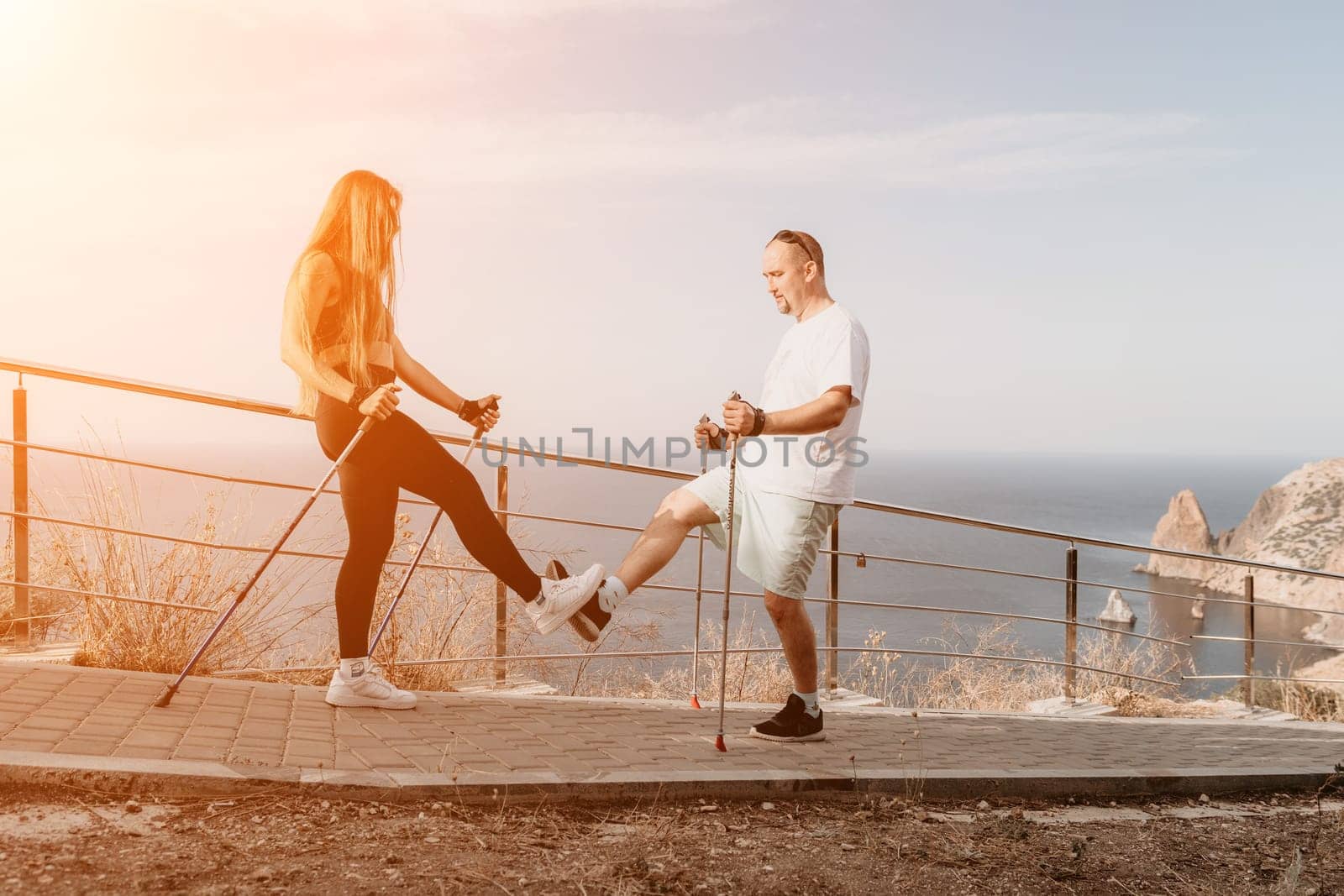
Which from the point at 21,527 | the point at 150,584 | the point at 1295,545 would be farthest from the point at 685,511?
the point at 1295,545

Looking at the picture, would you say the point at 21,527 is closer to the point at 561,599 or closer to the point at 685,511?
the point at 561,599

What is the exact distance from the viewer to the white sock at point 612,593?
154 inches

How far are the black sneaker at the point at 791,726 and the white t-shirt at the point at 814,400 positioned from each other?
2.69 ft

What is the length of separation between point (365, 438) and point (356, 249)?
67 cm

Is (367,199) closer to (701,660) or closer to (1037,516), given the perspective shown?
(701,660)

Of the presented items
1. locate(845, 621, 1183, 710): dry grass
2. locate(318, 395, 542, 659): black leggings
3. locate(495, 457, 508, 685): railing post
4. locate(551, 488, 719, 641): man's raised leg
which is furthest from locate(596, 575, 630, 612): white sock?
locate(845, 621, 1183, 710): dry grass

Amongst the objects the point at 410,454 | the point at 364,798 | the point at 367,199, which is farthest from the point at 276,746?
the point at 367,199

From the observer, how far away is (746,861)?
115 inches

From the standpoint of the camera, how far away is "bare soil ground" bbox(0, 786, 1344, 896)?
2.51 m

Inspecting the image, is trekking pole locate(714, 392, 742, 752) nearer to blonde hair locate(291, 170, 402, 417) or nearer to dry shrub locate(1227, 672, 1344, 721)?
blonde hair locate(291, 170, 402, 417)

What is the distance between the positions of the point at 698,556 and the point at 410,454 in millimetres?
1773

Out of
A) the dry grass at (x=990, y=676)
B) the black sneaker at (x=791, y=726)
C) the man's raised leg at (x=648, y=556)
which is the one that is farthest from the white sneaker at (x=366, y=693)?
the dry grass at (x=990, y=676)

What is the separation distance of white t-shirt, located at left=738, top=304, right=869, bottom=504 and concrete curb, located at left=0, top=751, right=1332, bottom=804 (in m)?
0.99

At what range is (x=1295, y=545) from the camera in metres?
77.4
